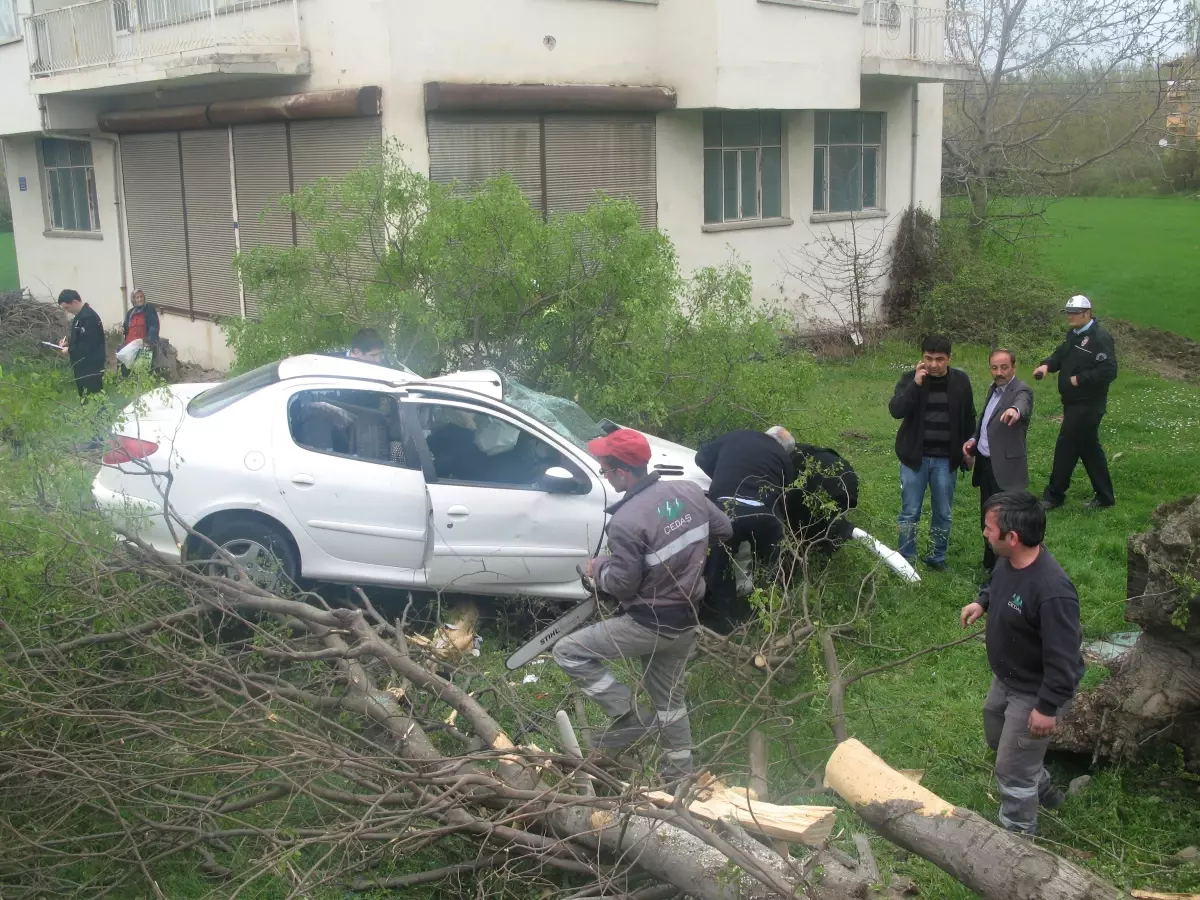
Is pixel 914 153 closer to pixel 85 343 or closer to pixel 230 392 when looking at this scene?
pixel 85 343

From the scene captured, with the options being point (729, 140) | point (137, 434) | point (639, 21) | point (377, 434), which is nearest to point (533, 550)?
point (377, 434)

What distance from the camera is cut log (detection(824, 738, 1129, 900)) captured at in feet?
A: 12.6

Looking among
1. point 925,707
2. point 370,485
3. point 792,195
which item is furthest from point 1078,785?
point 792,195

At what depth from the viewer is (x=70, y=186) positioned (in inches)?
768

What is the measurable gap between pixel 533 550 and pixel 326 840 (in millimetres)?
3148

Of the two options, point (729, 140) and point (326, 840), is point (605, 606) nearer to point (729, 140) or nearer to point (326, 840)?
point (326, 840)

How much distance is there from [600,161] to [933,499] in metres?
7.42

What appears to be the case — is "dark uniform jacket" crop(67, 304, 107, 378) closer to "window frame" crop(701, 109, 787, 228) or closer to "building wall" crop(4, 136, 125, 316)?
"building wall" crop(4, 136, 125, 316)

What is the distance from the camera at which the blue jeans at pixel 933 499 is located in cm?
822

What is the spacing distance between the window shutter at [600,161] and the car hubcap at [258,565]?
24.0ft

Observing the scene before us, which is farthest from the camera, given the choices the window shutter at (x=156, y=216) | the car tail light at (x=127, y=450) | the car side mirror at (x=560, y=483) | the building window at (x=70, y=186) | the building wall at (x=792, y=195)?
the building window at (x=70, y=186)

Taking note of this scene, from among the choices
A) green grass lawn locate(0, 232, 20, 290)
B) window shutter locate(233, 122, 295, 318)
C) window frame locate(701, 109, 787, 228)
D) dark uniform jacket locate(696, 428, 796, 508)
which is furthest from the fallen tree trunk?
green grass lawn locate(0, 232, 20, 290)

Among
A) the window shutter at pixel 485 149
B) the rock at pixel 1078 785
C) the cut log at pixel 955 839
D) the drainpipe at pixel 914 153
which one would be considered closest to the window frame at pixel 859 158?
the drainpipe at pixel 914 153

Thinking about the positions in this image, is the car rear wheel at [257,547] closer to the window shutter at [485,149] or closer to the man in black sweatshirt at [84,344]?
the man in black sweatshirt at [84,344]
